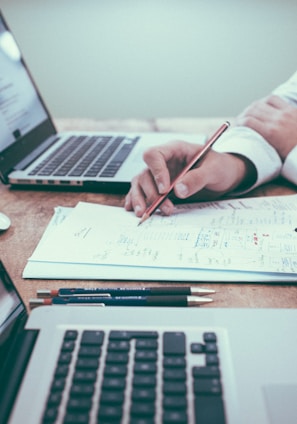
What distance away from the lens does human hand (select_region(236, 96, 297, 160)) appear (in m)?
0.77

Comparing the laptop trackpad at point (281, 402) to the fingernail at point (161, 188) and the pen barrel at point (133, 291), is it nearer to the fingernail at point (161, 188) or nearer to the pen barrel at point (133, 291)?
the pen barrel at point (133, 291)

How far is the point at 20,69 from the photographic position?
3.03 feet

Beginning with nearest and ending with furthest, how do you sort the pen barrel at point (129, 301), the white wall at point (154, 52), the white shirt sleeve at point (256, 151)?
the pen barrel at point (129, 301) < the white shirt sleeve at point (256, 151) < the white wall at point (154, 52)

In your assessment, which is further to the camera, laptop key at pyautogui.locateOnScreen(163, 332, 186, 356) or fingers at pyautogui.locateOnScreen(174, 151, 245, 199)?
fingers at pyautogui.locateOnScreen(174, 151, 245, 199)

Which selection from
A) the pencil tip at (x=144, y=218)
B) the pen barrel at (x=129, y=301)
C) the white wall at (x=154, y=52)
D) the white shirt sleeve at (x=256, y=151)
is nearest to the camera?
the pen barrel at (x=129, y=301)

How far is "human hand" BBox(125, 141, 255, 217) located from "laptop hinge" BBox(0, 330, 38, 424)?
282 millimetres

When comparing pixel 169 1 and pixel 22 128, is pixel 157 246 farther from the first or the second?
pixel 169 1

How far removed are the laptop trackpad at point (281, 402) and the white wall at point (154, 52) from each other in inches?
55.2

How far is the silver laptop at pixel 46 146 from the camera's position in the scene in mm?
737

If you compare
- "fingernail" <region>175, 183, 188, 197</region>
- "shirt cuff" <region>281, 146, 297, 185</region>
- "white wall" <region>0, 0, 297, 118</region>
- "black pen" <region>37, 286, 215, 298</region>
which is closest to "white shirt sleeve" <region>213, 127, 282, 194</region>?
"shirt cuff" <region>281, 146, 297, 185</region>

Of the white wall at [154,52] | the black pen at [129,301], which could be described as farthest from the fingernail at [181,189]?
the white wall at [154,52]

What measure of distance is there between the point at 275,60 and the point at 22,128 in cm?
115

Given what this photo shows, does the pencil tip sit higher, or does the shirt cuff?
the pencil tip

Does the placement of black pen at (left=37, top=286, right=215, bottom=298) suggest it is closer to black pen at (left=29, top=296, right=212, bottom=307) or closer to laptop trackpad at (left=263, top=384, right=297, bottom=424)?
black pen at (left=29, top=296, right=212, bottom=307)
